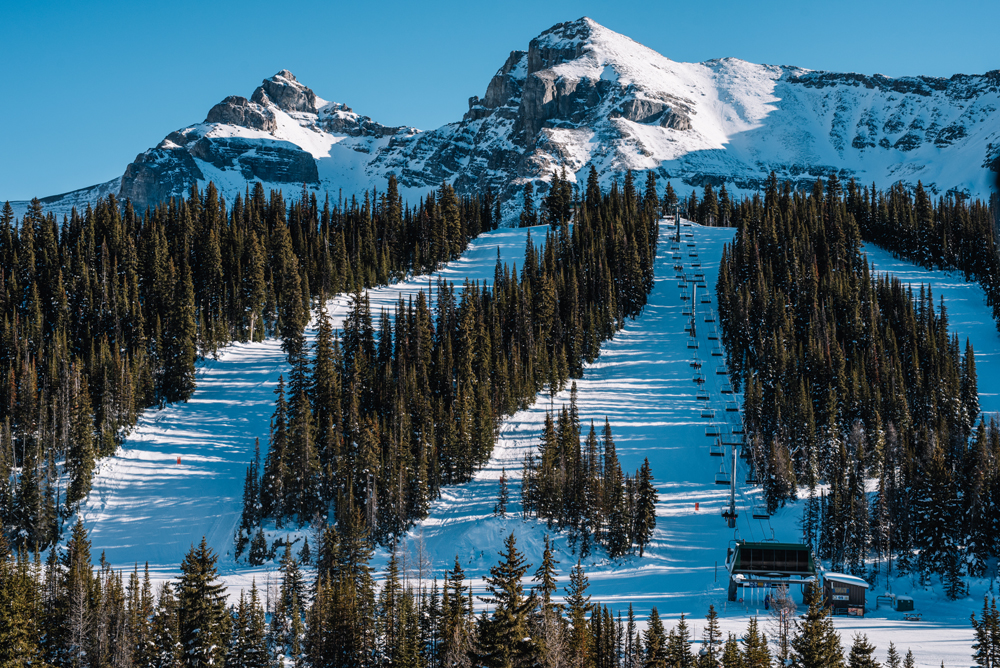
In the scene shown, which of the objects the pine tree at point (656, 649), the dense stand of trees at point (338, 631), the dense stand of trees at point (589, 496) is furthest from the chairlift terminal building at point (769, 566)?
the pine tree at point (656, 649)

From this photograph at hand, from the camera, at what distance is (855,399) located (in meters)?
105

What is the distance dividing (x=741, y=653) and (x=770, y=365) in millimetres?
69000

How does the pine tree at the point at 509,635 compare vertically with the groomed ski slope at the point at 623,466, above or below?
above

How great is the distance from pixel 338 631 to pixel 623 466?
45411 millimetres

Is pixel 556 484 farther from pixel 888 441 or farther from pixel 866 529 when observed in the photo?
pixel 888 441

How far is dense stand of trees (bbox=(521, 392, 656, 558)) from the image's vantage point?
82.2m

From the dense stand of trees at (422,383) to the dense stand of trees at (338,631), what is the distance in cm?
1617

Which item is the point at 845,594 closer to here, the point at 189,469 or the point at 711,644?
the point at 711,644

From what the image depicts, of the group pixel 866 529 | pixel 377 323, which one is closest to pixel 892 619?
pixel 866 529

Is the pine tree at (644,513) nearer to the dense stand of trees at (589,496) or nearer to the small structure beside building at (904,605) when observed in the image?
the dense stand of trees at (589,496)

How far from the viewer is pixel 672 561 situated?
8031cm

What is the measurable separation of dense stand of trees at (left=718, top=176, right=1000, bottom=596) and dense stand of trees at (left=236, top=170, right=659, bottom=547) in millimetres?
24070

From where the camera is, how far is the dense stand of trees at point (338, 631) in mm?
50281

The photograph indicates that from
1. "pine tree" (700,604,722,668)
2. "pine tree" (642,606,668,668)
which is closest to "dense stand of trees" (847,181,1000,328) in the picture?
"pine tree" (700,604,722,668)
